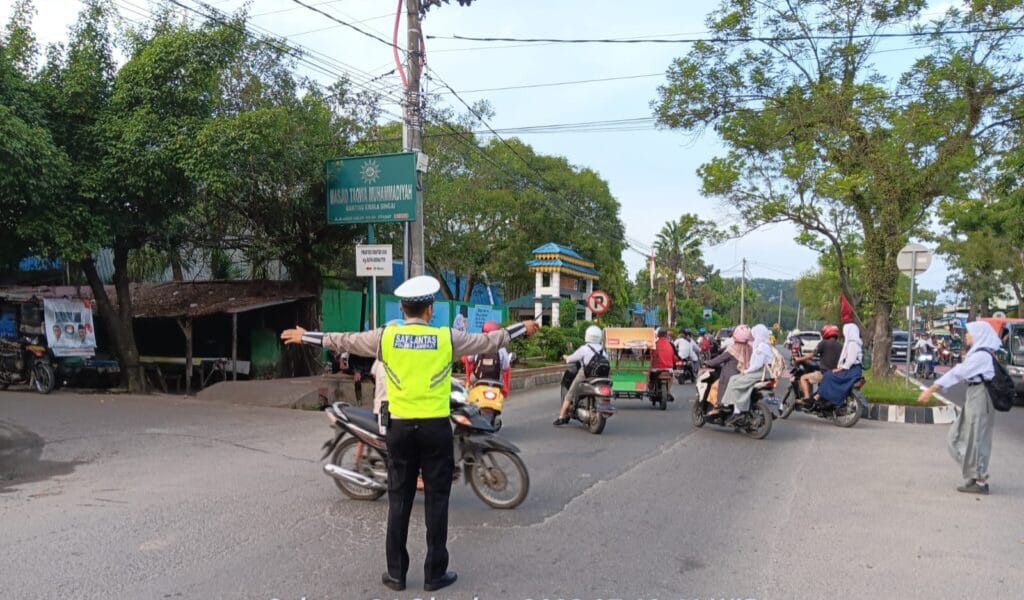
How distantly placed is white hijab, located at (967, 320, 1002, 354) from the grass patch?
19.6 ft

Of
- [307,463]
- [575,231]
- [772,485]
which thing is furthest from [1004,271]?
[307,463]

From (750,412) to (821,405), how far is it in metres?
2.17

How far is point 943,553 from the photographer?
5.34 m

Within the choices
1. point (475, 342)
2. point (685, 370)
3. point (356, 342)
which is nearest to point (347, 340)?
point (356, 342)

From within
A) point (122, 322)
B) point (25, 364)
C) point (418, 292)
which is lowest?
point (25, 364)

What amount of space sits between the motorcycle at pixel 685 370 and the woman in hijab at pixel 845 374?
8516 mm

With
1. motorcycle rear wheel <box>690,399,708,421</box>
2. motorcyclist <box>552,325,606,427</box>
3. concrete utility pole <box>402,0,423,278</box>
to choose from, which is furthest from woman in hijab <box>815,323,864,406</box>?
concrete utility pole <box>402,0,423,278</box>

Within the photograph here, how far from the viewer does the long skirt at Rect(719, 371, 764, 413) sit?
1052 centimetres

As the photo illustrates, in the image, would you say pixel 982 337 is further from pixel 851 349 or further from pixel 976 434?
pixel 851 349

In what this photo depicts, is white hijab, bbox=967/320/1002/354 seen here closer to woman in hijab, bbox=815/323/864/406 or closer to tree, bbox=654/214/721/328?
woman in hijab, bbox=815/323/864/406

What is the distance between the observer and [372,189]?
1534cm

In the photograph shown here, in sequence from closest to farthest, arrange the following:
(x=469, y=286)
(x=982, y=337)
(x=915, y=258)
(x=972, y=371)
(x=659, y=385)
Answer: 1. (x=972, y=371)
2. (x=982, y=337)
3. (x=915, y=258)
4. (x=659, y=385)
5. (x=469, y=286)

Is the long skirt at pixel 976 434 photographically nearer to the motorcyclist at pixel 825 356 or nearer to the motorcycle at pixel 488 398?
the motorcycle at pixel 488 398

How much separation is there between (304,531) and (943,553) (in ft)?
15.0
